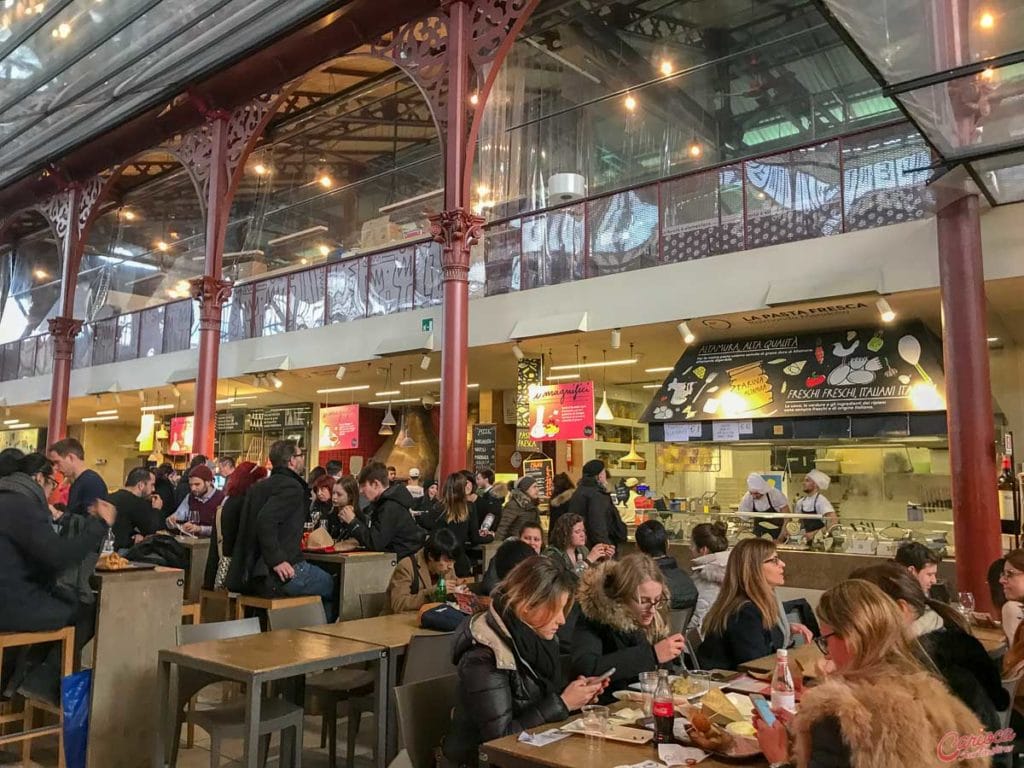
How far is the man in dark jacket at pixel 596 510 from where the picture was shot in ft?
24.9

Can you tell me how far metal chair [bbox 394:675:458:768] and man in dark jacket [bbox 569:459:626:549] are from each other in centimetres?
443

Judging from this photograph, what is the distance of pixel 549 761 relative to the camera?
2.39 meters

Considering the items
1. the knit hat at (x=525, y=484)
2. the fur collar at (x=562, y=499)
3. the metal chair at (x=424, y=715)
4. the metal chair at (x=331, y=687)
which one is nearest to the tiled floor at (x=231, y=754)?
the metal chair at (x=331, y=687)

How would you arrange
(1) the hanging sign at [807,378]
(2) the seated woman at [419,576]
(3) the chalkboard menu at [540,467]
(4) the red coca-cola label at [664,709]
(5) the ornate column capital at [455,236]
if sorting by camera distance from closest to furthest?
(4) the red coca-cola label at [664,709]
(2) the seated woman at [419,576]
(1) the hanging sign at [807,378]
(5) the ornate column capital at [455,236]
(3) the chalkboard menu at [540,467]

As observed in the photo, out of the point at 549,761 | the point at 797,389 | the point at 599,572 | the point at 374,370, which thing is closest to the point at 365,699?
the point at 599,572

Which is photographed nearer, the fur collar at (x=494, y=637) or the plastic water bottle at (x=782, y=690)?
the plastic water bottle at (x=782, y=690)

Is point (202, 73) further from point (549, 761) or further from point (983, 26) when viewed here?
point (549, 761)

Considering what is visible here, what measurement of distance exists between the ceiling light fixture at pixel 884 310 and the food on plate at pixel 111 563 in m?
6.85

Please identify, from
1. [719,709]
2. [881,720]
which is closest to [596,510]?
[719,709]

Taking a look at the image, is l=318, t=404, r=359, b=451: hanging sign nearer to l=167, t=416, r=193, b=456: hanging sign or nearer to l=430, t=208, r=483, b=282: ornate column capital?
l=167, t=416, r=193, b=456: hanging sign

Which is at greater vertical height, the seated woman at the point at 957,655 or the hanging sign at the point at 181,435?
the hanging sign at the point at 181,435

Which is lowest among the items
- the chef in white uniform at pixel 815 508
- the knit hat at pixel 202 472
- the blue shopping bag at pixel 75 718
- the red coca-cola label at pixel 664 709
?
the blue shopping bag at pixel 75 718

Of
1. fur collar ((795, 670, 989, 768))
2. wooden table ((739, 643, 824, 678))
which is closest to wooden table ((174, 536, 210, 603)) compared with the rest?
wooden table ((739, 643, 824, 678))

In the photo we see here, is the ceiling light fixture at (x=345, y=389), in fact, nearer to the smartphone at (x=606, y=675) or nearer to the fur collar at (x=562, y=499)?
the fur collar at (x=562, y=499)
